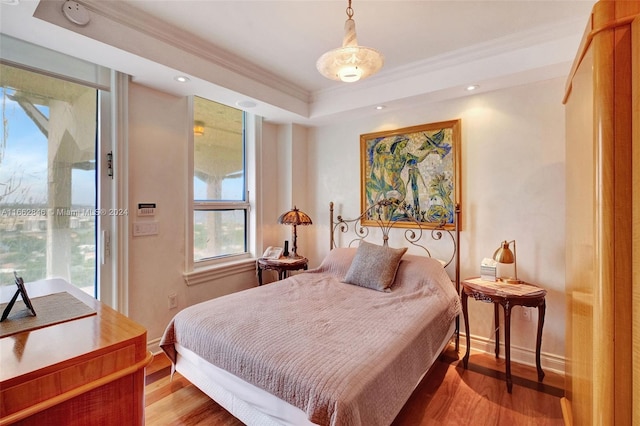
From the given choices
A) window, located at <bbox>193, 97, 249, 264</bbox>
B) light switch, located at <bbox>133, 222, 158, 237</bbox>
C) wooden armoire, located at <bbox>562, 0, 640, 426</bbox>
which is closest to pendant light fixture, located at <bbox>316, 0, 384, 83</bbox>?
wooden armoire, located at <bbox>562, 0, 640, 426</bbox>

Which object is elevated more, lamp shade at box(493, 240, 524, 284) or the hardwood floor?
A: lamp shade at box(493, 240, 524, 284)

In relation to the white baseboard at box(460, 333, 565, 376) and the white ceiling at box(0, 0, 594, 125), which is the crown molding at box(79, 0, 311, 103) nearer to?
the white ceiling at box(0, 0, 594, 125)

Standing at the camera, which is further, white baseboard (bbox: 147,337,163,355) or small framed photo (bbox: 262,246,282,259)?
small framed photo (bbox: 262,246,282,259)

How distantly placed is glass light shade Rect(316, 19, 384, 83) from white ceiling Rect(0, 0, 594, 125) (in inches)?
16.3

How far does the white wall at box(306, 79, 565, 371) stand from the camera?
7.61ft

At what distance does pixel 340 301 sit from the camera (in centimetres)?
219

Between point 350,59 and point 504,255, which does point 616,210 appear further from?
point 504,255

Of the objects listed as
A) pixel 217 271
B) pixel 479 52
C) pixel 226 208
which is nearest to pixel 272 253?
pixel 217 271

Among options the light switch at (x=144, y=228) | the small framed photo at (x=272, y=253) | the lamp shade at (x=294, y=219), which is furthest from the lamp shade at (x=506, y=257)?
the light switch at (x=144, y=228)

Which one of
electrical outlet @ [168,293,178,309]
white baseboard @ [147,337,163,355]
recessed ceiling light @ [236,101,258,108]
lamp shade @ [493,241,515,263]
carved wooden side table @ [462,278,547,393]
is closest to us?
carved wooden side table @ [462,278,547,393]

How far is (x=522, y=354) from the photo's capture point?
2.46 meters

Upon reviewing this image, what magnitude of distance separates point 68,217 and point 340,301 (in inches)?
82.4

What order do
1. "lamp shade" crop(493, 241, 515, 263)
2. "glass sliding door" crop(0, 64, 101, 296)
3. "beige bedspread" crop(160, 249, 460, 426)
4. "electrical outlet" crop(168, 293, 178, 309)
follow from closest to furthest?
"beige bedspread" crop(160, 249, 460, 426), "glass sliding door" crop(0, 64, 101, 296), "lamp shade" crop(493, 241, 515, 263), "electrical outlet" crop(168, 293, 178, 309)

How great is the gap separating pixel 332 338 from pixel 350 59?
1.52 meters
